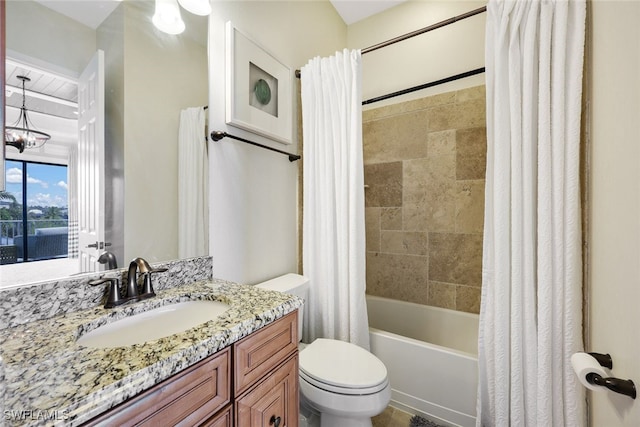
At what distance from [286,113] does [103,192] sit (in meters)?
1.15

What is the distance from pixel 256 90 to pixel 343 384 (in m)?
1.56

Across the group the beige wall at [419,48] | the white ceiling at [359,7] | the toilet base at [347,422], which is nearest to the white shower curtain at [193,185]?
the toilet base at [347,422]

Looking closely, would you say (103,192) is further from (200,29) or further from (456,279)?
(456,279)

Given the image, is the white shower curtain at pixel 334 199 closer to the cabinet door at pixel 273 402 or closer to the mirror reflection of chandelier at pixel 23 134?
the cabinet door at pixel 273 402

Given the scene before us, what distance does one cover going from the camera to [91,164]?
3.05 feet

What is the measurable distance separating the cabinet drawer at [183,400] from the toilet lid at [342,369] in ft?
1.90

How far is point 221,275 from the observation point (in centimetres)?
137

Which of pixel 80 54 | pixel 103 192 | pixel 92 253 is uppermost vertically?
pixel 80 54

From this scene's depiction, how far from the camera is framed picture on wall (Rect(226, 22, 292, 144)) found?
4.54 feet

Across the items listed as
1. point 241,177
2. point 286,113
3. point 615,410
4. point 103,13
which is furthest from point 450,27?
point 615,410

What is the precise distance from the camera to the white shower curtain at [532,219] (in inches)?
42.9

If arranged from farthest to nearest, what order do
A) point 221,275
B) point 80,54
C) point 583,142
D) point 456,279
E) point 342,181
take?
point 456,279, point 342,181, point 221,275, point 583,142, point 80,54

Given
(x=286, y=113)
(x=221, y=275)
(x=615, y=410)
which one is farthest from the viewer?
(x=286, y=113)

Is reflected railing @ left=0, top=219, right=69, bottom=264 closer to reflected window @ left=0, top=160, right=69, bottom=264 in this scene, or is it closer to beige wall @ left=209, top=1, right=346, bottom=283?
reflected window @ left=0, top=160, right=69, bottom=264
